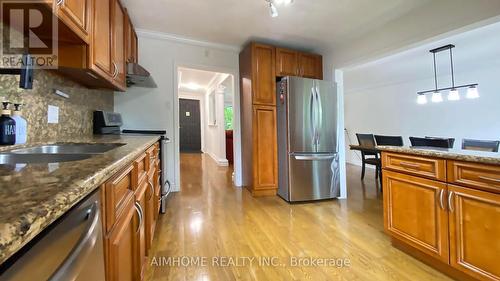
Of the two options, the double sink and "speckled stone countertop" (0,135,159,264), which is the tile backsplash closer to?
the double sink

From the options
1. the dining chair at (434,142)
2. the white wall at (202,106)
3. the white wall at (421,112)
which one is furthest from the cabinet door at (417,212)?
the white wall at (202,106)

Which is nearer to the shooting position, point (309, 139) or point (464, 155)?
point (464, 155)

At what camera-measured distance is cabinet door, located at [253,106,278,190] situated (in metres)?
3.23

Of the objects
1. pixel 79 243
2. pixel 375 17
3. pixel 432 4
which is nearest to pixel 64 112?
pixel 79 243

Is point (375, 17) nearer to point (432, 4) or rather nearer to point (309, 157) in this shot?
point (432, 4)

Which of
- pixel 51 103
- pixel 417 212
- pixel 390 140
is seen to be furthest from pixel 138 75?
pixel 390 140

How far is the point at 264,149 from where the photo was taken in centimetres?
326

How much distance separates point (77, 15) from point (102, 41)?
40cm

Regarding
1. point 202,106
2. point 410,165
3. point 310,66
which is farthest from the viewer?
point 202,106

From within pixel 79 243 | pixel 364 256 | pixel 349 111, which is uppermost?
pixel 349 111

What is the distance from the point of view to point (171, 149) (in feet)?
11.0

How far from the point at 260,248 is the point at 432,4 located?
2771mm

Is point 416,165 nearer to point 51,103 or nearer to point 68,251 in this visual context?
point 68,251

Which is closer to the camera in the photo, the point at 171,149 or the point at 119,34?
the point at 119,34
